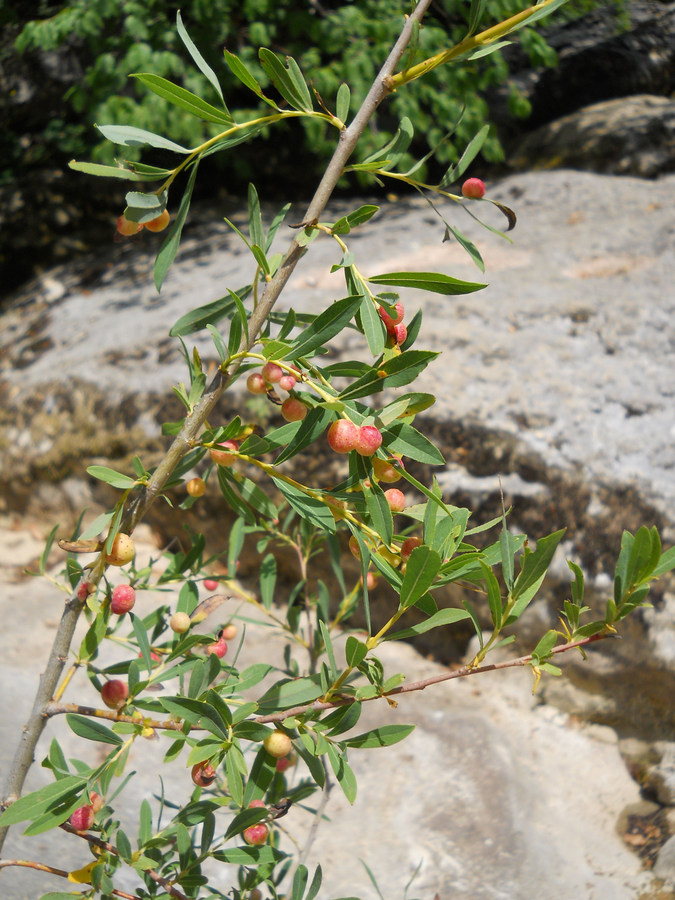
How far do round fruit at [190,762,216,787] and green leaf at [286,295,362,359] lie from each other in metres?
0.33

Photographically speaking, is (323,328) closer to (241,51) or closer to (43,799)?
(43,799)

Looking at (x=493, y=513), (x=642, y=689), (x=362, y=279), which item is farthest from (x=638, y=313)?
(x=362, y=279)

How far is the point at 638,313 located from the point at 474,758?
3.79ft

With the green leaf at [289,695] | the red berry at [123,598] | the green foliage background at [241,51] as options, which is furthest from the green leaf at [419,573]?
the green foliage background at [241,51]

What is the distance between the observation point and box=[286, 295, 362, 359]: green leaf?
1.61 ft

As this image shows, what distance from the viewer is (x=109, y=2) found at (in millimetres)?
2412

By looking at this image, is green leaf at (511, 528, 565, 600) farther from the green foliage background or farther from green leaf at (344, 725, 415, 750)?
the green foliage background

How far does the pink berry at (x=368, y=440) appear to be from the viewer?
47 centimetres

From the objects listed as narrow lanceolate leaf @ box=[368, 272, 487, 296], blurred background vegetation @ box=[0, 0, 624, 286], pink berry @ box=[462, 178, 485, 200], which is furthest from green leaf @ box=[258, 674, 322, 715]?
blurred background vegetation @ box=[0, 0, 624, 286]

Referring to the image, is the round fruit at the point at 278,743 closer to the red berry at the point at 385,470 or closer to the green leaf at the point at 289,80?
the red berry at the point at 385,470

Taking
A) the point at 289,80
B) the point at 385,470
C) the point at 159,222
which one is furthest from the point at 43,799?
the point at 289,80

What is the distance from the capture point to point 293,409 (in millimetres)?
570

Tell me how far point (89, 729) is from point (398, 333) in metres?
0.42

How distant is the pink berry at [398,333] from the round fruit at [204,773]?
0.37 m
